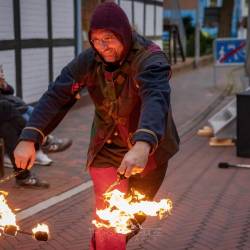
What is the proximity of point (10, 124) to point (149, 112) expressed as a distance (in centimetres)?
409

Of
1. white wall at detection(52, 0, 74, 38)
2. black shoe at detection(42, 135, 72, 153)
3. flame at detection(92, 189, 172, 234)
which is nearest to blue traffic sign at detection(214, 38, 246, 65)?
white wall at detection(52, 0, 74, 38)

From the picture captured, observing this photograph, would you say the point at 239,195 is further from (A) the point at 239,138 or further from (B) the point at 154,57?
(B) the point at 154,57

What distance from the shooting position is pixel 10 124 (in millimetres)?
6680

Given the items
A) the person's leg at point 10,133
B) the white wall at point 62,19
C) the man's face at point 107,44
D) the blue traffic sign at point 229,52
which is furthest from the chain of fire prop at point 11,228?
the blue traffic sign at point 229,52

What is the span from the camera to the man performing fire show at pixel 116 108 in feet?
9.46

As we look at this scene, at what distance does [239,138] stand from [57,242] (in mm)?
4016

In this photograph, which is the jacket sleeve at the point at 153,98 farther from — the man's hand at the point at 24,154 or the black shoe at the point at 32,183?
the black shoe at the point at 32,183

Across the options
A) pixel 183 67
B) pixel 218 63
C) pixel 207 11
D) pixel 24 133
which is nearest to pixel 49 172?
pixel 24 133

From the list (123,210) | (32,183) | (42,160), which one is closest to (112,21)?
(123,210)

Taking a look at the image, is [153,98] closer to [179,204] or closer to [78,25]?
[179,204]

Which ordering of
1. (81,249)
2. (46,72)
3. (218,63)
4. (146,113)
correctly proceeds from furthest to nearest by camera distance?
1. (218,63)
2. (46,72)
3. (81,249)
4. (146,113)

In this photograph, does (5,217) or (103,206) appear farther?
(103,206)

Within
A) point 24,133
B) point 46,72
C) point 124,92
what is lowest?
point 46,72

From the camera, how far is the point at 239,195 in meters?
6.32
